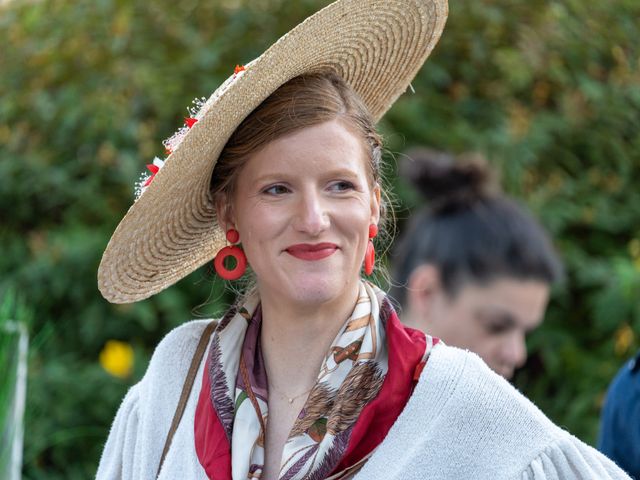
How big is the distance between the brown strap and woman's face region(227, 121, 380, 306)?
1.18 ft

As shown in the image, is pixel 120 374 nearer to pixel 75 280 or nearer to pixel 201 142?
pixel 75 280

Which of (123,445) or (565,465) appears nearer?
(565,465)

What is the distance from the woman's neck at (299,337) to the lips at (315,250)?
124 millimetres

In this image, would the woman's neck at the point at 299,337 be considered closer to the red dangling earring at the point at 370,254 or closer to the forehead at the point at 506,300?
the red dangling earring at the point at 370,254

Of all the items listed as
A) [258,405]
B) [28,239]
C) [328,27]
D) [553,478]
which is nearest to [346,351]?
[258,405]

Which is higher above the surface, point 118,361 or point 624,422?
point 624,422

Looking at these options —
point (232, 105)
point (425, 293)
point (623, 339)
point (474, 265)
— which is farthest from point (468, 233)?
point (232, 105)

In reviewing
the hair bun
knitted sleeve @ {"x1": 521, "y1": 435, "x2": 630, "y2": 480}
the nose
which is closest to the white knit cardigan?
knitted sleeve @ {"x1": 521, "y1": 435, "x2": 630, "y2": 480}

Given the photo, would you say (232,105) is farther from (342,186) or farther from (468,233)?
(468,233)

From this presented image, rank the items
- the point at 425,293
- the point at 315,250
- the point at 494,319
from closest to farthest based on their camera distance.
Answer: the point at 315,250
the point at 494,319
the point at 425,293

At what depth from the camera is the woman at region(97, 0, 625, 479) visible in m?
2.23

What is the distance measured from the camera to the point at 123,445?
8.69ft

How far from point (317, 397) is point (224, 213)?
1.48 feet

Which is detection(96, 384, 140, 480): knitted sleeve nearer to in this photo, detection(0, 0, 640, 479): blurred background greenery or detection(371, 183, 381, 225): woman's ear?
detection(371, 183, 381, 225): woman's ear
